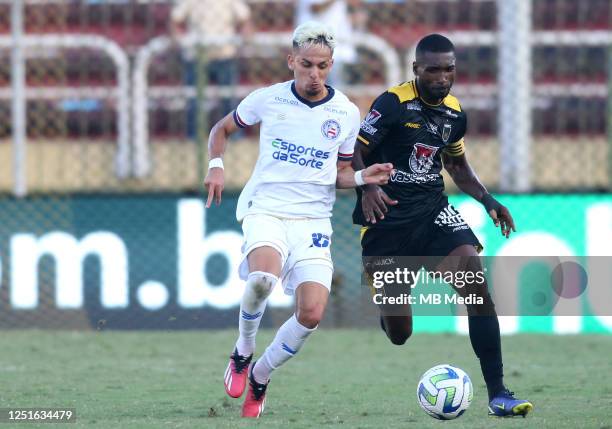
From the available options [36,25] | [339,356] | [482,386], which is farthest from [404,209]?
[36,25]

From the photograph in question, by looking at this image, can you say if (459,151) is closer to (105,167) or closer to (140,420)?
(140,420)

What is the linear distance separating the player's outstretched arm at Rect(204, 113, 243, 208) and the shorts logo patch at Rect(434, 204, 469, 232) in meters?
1.19

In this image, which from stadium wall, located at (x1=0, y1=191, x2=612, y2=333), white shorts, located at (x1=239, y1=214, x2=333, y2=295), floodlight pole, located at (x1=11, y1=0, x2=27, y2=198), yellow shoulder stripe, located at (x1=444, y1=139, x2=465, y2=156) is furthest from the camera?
floodlight pole, located at (x1=11, y1=0, x2=27, y2=198)

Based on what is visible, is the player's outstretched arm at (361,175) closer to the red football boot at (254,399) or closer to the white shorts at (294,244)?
the white shorts at (294,244)

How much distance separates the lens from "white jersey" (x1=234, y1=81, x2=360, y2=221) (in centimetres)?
652

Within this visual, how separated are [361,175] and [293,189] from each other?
0.40 metres

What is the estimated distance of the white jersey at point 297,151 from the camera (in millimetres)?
6516

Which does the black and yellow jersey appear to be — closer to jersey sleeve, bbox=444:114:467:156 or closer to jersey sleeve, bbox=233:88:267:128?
jersey sleeve, bbox=444:114:467:156

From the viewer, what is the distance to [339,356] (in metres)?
9.05

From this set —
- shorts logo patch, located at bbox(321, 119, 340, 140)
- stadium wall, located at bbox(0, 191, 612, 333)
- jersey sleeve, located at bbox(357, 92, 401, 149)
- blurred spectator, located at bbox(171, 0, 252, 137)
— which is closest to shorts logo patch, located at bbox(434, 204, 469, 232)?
jersey sleeve, located at bbox(357, 92, 401, 149)

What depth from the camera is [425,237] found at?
6777 millimetres

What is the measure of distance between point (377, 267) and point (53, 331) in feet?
13.7

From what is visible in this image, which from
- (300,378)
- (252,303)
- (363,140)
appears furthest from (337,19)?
(252,303)

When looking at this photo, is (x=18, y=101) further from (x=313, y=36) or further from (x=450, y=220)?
(x=450, y=220)
